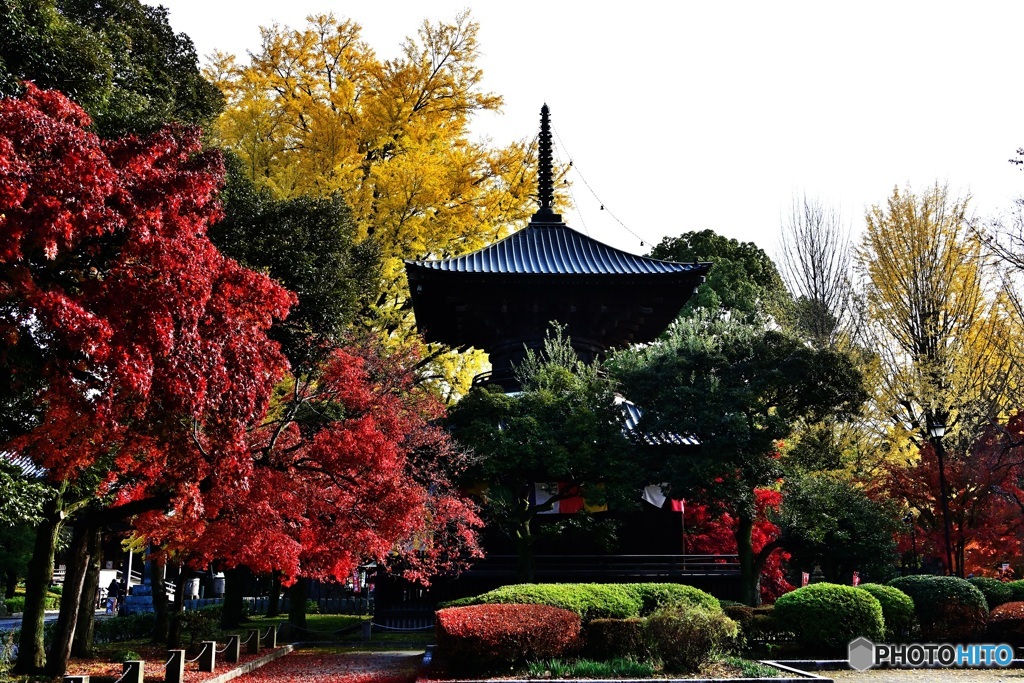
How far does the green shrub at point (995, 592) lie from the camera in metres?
19.2

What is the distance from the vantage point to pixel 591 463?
18.7 metres

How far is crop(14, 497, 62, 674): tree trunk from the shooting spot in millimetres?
13531

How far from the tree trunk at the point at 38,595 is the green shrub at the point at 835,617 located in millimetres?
13085

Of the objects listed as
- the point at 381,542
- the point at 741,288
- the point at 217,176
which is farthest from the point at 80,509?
the point at 741,288

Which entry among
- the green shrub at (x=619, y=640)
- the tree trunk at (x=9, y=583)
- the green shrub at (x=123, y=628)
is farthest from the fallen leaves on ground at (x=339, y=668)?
the tree trunk at (x=9, y=583)

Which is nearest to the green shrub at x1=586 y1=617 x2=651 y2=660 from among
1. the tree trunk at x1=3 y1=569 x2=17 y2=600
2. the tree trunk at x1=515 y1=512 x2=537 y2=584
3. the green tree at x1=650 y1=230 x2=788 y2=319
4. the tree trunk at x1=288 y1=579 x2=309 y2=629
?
the tree trunk at x1=515 y1=512 x2=537 y2=584

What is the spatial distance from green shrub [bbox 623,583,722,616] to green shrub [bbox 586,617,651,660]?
1164 millimetres

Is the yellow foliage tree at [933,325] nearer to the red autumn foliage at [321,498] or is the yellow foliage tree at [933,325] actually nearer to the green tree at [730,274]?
the green tree at [730,274]

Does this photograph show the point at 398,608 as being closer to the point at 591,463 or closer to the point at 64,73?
the point at 591,463

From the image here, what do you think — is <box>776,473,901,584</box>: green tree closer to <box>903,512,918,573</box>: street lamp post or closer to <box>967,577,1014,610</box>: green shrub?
<box>903,512,918,573</box>: street lamp post

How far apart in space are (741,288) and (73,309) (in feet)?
127

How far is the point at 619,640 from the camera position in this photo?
14016mm

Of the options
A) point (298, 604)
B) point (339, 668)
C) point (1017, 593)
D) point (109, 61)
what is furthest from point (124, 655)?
point (1017, 593)

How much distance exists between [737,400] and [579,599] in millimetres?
7043
